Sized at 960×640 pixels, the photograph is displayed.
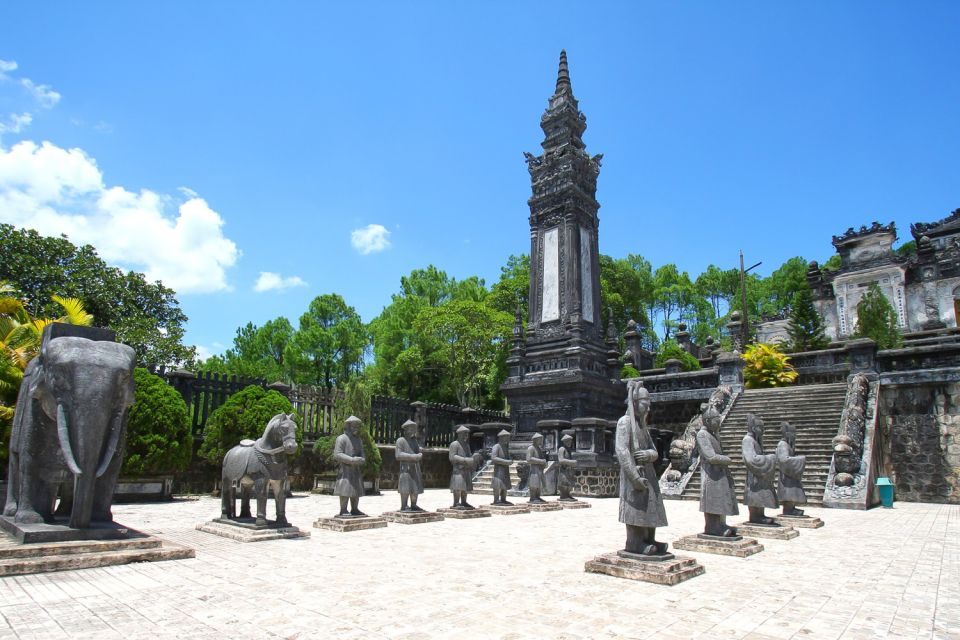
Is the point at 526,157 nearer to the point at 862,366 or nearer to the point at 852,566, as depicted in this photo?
the point at 862,366

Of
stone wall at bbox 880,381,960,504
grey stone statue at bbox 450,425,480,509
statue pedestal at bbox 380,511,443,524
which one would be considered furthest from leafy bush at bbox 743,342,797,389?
statue pedestal at bbox 380,511,443,524

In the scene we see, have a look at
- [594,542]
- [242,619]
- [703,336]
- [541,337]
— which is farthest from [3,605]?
[703,336]

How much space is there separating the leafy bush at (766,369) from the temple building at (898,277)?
613 inches

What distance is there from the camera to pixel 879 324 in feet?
78.3

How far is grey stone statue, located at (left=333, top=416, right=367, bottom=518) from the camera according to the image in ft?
33.3

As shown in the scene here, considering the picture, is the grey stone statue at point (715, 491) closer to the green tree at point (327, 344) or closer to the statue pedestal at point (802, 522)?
the statue pedestal at point (802, 522)

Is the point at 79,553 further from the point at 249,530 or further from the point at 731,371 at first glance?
the point at 731,371

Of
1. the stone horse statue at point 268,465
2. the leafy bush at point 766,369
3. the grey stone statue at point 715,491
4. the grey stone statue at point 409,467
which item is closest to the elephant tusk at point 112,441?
the stone horse statue at point 268,465

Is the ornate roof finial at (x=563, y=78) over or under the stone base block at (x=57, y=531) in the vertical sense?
over

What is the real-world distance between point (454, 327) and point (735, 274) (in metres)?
38.8

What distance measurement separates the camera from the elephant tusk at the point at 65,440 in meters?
5.81

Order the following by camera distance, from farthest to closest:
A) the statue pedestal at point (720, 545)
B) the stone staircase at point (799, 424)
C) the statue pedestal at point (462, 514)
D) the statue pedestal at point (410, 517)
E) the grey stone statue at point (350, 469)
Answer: the stone staircase at point (799, 424) < the statue pedestal at point (462, 514) < the statue pedestal at point (410, 517) < the grey stone statue at point (350, 469) < the statue pedestal at point (720, 545)

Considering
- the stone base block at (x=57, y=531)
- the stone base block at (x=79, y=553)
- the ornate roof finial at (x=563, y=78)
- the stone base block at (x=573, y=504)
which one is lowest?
the stone base block at (x=573, y=504)

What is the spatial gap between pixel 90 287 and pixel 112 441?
2202cm
